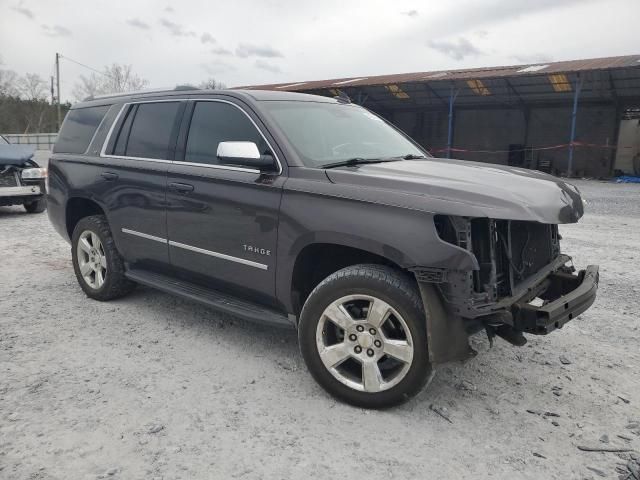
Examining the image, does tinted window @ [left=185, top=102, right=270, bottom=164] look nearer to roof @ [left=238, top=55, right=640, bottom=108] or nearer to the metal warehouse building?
roof @ [left=238, top=55, right=640, bottom=108]

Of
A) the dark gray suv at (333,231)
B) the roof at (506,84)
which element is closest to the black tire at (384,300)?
the dark gray suv at (333,231)

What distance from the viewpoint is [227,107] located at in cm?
378

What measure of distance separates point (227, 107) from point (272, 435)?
7.53ft

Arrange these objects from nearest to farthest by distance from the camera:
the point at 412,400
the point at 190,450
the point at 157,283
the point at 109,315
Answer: the point at 190,450
the point at 412,400
the point at 157,283
the point at 109,315

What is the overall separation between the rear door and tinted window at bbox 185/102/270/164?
8.8 inches

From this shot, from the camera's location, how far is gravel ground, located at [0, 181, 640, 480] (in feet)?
8.22

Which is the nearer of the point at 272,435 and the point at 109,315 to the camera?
the point at 272,435

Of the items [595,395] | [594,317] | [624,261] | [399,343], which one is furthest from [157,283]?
[624,261]

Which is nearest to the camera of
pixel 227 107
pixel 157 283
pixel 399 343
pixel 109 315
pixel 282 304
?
pixel 399 343

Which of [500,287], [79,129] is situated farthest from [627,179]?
[79,129]

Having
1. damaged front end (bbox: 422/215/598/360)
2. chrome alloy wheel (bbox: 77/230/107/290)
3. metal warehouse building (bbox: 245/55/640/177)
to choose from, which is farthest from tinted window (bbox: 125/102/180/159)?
metal warehouse building (bbox: 245/55/640/177)

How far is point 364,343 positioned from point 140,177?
7.92ft

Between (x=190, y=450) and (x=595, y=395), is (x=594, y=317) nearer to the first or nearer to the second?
(x=595, y=395)

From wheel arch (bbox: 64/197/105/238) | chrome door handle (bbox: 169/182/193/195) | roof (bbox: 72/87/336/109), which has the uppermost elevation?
roof (bbox: 72/87/336/109)
